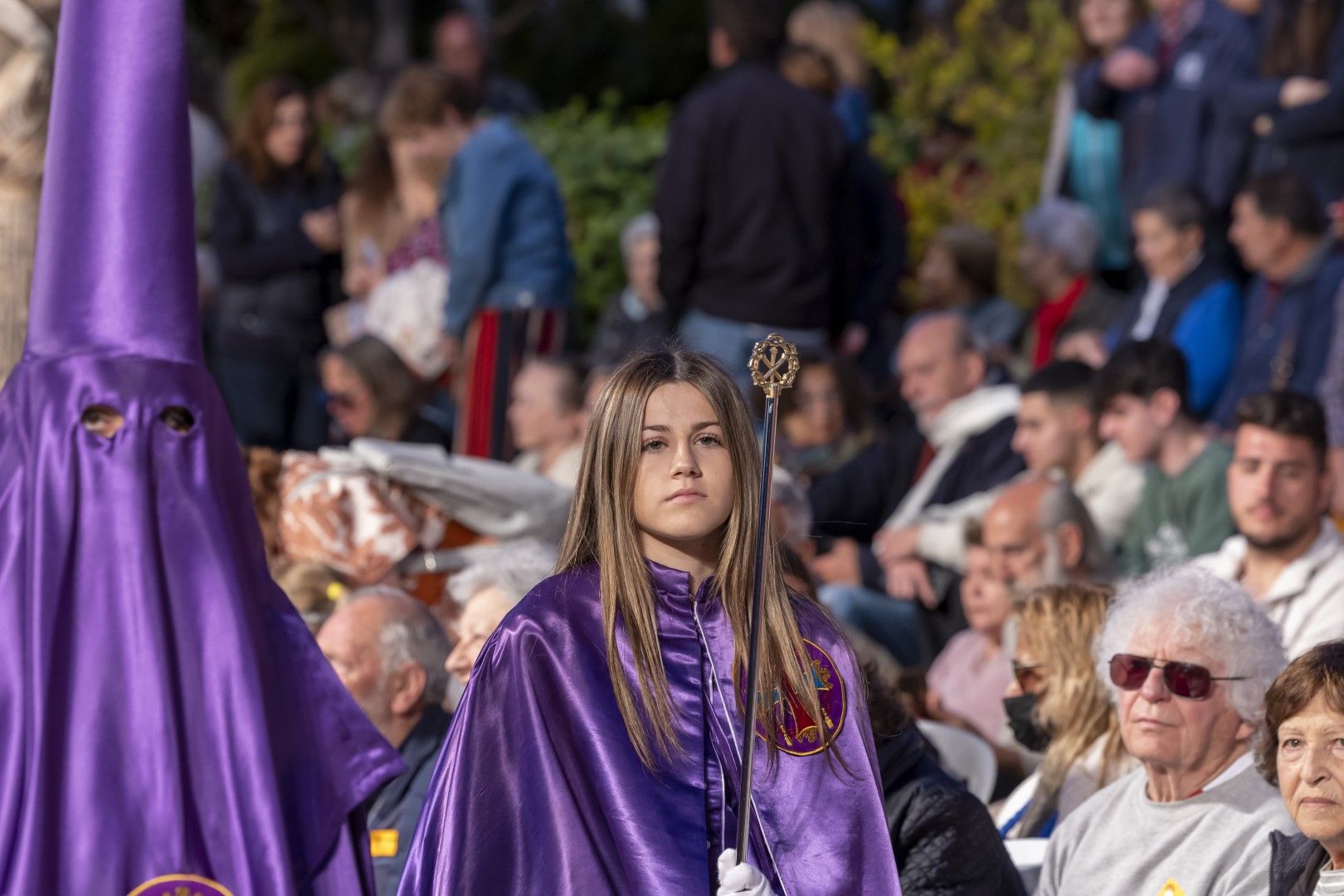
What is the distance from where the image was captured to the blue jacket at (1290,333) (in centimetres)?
912

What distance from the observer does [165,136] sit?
4.86 metres

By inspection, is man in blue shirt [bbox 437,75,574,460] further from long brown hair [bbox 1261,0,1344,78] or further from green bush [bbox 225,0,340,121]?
green bush [bbox 225,0,340,121]

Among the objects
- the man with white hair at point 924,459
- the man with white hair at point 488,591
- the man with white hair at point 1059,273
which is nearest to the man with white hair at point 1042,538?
the man with white hair at point 924,459

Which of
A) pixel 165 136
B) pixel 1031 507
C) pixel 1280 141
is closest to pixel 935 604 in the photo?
pixel 1031 507

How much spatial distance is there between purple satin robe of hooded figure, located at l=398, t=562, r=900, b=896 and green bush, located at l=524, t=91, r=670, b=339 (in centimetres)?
904

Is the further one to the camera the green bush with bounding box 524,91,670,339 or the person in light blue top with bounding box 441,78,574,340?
the green bush with bounding box 524,91,670,339

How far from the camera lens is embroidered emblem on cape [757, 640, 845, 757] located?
4188mm

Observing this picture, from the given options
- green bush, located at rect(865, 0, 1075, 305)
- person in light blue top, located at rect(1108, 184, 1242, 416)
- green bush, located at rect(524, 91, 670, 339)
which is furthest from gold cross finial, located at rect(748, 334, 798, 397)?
green bush, located at rect(524, 91, 670, 339)

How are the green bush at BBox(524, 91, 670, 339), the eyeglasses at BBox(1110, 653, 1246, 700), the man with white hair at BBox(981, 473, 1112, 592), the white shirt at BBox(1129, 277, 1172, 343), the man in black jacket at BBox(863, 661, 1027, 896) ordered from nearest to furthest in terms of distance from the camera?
the man in black jacket at BBox(863, 661, 1027, 896) → the eyeglasses at BBox(1110, 653, 1246, 700) → the man with white hair at BBox(981, 473, 1112, 592) → the white shirt at BBox(1129, 277, 1172, 343) → the green bush at BBox(524, 91, 670, 339)

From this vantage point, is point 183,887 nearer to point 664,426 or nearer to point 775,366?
point 664,426

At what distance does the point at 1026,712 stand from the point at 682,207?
4.17m

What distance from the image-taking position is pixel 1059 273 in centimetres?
1112

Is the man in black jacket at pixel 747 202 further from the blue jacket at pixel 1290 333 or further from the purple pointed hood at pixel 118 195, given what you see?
the purple pointed hood at pixel 118 195

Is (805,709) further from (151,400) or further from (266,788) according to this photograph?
(151,400)
